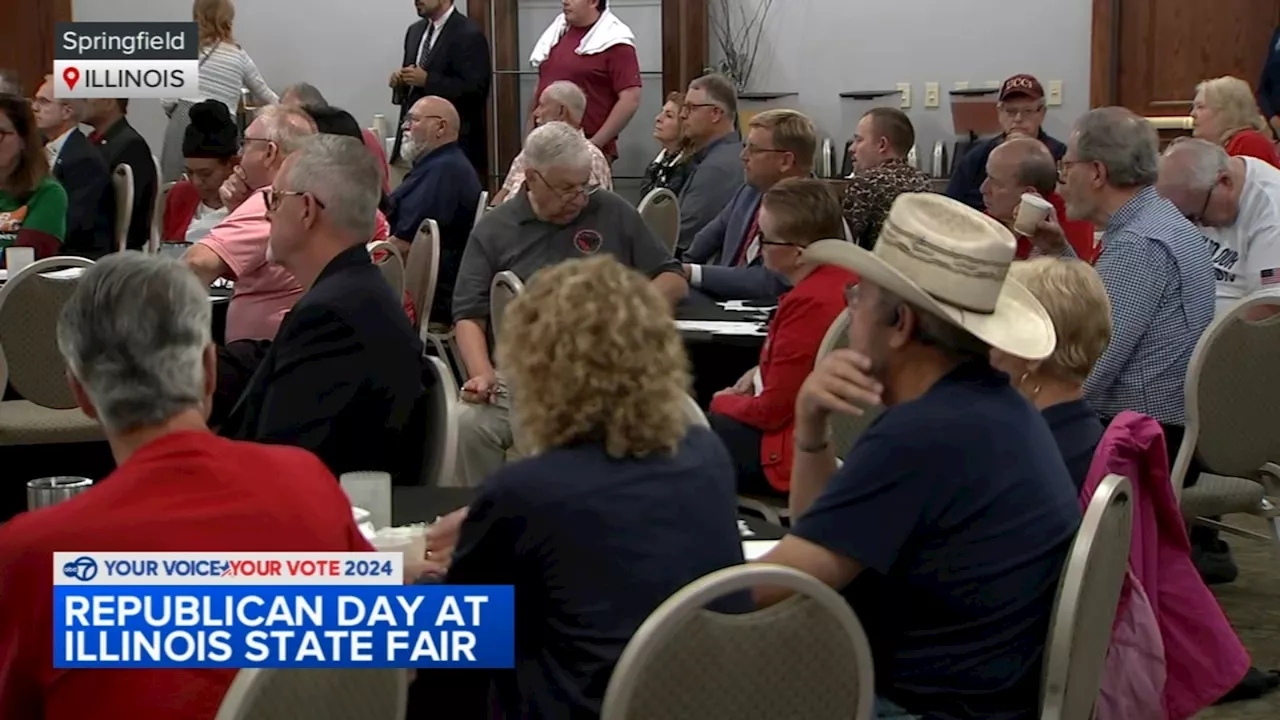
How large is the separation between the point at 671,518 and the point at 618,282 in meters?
0.34

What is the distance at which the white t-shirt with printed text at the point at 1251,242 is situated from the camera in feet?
15.6

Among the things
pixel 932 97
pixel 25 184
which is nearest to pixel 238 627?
pixel 25 184

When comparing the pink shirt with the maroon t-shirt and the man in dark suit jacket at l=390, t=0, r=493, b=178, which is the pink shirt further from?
the man in dark suit jacket at l=390, t=0, r=493, b=178

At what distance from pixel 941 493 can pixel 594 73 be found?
6661mm

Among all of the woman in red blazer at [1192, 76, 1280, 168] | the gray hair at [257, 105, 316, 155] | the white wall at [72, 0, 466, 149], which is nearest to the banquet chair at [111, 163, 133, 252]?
the gray hair at [257, 105, 316, 155]

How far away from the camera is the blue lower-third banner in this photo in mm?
1759

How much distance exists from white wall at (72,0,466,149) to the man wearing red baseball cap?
14.1ft

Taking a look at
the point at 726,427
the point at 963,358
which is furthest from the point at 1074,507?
the point at 726,427

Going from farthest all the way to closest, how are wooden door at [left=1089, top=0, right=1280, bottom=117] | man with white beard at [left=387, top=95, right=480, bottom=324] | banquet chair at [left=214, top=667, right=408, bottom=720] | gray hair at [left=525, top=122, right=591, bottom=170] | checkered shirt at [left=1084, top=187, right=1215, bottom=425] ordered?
1. wooden door at [left=1089, top=0, right=1280, bottom=117]
2. man with white beard at [left=387, top=95, right=480, bottom=324]
3. gray hair at [left=525, top=122, right=591, bottom=170]
4. checkered shirt at [left=1084, top=187, right=1215, bottom=425]
5. banquet chair at [left=214, top=667, right=408, bottom=720]

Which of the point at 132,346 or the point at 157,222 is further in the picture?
the point at 157,222

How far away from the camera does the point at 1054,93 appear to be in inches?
349

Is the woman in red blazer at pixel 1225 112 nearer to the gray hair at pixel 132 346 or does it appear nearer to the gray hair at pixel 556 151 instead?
the gray hair at pixel 556 151

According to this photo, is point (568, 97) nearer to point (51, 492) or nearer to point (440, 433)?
point (440, 433)

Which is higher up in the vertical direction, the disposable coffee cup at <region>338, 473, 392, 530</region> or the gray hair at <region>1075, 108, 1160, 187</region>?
the gray hair at <region>1075, 108, 1160, 187</region>
